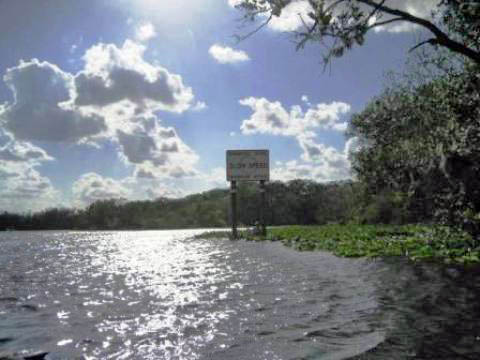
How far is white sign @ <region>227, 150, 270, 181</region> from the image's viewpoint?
1612 inches

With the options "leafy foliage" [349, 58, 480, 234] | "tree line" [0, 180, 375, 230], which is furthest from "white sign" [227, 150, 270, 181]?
"tree line" [0, 180, 375, 230]

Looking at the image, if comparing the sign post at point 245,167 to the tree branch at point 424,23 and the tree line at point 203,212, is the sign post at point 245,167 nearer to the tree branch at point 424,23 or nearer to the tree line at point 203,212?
the tree branch at point 424,23

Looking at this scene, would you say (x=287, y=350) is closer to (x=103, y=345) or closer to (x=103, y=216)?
(x=103, y=345)

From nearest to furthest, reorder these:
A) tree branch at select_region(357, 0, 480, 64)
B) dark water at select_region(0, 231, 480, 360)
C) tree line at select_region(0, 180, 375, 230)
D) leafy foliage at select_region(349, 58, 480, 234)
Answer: dark water at select_region(0, 231, 480, 360) → tree branch at select_region(357, 0, 480, 64) → leafy foliage at select_region(349, 58, 480, 234) → tree line at select_region(0, 180, 375, 230)

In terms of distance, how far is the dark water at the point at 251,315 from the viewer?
6496mm

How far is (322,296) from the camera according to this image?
10516 mm

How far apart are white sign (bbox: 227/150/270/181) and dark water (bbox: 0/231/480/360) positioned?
25.8 m

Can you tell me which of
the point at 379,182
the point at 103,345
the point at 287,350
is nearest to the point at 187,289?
the point at 103,345

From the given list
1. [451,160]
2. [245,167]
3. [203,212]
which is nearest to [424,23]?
[451,160]

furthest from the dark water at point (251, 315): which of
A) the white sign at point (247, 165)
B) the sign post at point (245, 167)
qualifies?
the white sign at point (247, 165)

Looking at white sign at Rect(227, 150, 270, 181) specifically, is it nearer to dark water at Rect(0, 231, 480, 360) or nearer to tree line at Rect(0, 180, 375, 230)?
dark water at Rect(0, 231, 480, 360)

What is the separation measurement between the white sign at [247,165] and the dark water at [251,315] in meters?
25.8

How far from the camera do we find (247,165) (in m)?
41.1

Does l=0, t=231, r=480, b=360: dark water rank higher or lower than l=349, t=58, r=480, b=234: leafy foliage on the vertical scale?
lower
